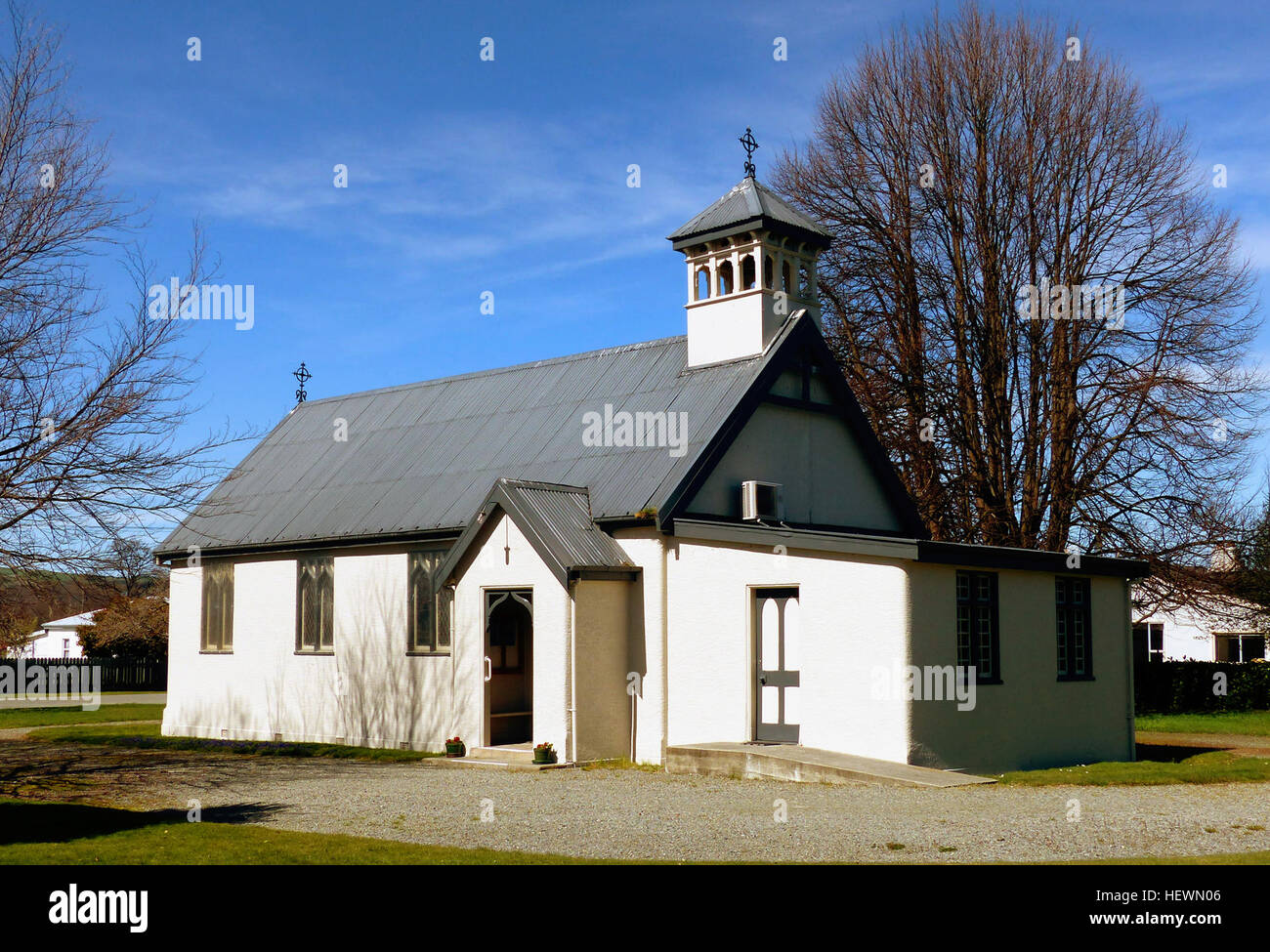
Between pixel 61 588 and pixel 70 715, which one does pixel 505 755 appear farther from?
pixel 70 715

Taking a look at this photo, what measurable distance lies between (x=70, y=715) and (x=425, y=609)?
17382mm

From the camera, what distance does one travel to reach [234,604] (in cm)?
2688

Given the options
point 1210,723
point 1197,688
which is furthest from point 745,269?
point 1197,688

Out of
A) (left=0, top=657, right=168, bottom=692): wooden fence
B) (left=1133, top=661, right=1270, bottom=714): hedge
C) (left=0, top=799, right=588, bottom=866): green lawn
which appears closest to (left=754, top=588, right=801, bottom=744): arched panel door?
(left=0, top=799, right=588, bottom=866): green lawn

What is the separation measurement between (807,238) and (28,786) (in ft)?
52.6

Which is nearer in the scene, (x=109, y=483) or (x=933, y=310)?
(x=109, y=483)

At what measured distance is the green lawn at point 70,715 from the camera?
3150cm

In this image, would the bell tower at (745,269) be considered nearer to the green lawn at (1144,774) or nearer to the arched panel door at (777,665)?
the arched panel door at (777,665)

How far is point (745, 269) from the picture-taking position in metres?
22.8

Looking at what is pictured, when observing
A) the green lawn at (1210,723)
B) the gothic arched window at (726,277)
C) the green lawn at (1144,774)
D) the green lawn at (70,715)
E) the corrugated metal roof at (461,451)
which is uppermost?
the gothic arched window at (726,277)

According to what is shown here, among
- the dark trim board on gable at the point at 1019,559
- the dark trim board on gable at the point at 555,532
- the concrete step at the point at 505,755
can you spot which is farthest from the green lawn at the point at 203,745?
the dark trim board on gable at the point at 1019,559

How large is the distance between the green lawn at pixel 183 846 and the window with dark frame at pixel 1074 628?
12.6m
